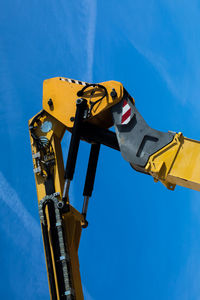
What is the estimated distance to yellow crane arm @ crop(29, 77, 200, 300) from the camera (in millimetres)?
5484

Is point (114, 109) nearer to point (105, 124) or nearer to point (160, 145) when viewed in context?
point (105, 124)

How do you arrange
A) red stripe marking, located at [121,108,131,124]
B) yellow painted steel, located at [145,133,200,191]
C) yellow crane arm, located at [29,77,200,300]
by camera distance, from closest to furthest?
yellow painted steel, located at [145,133,200,191] < yellow crane arm, located at [29,77,200,300] < red stripe marking, located at [121,108,131,124]

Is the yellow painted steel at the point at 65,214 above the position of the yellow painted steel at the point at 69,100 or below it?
below

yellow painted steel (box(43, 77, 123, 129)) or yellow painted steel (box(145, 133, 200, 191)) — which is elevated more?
yellow painted steel (box(43, 77, 123, 129))

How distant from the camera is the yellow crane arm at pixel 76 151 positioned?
548cm

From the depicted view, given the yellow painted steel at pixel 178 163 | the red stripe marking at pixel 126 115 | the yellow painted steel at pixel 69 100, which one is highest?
the yellow painted steel at pixel 69 100

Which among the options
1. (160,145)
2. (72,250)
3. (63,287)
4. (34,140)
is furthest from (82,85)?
(63,287)

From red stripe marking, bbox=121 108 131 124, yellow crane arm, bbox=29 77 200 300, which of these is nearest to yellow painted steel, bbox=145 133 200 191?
yellow crane arm, bbox=29 77 200 300

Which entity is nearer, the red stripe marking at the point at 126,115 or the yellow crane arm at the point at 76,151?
the yellow crane arm at the point at 76,151

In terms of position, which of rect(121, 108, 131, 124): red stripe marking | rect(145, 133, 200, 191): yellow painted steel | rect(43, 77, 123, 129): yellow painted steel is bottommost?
rect(145, 133, 200, 191): yellow painted steel

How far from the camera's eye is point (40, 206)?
6504 millimetres

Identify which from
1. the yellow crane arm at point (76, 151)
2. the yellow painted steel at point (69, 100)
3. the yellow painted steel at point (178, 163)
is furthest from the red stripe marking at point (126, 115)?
the yellow painted steel at point (178, 163)

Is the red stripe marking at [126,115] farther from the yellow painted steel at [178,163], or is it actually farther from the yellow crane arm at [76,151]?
the yellow painted steel at [178,163]

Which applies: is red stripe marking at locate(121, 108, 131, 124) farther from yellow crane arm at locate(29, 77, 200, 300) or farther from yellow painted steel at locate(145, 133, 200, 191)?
yellow painted steel at locate(145, 133, 200, 191)
